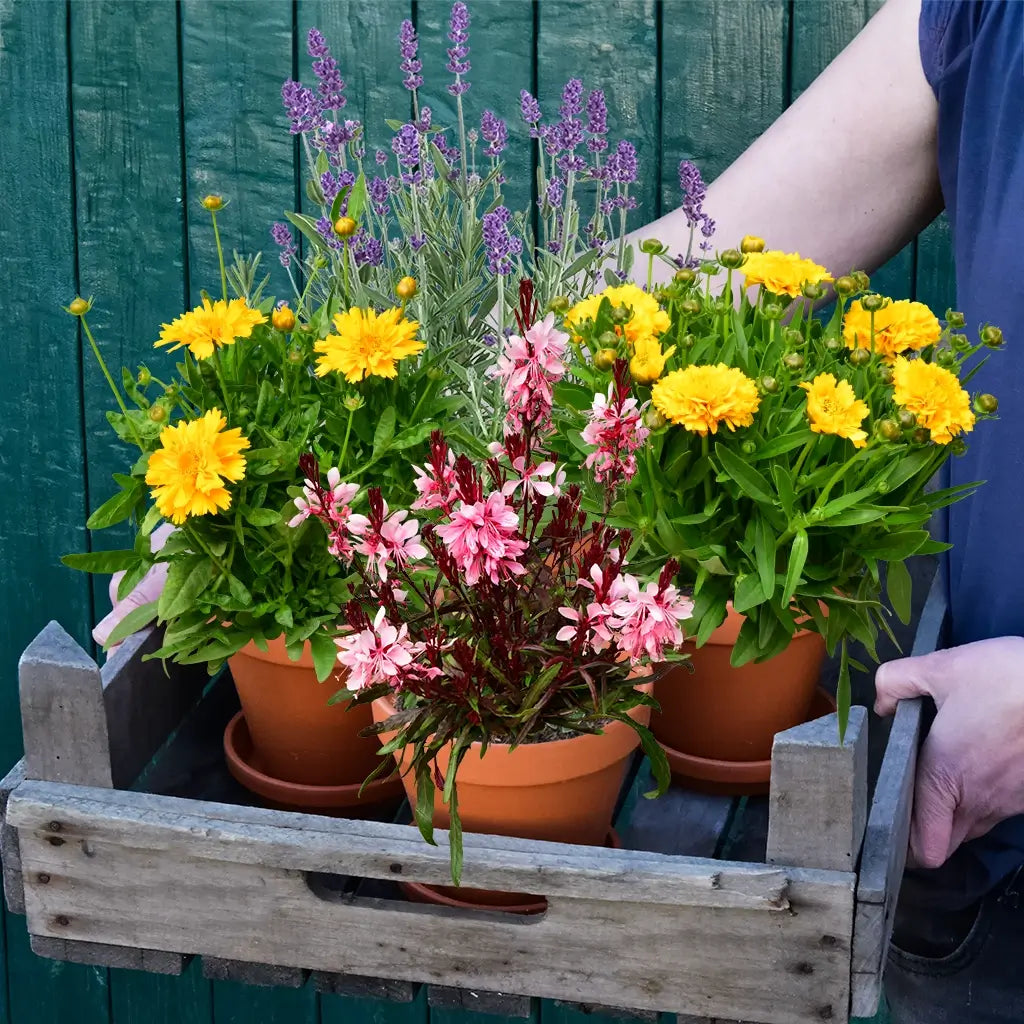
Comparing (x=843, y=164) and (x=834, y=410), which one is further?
(x=843, y=164)

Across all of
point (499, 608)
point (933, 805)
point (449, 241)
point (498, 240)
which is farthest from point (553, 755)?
point (449, 241)

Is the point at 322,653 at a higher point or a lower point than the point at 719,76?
lower

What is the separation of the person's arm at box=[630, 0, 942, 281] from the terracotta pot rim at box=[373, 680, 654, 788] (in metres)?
0.64

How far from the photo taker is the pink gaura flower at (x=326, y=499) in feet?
3.06

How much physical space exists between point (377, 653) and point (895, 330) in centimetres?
48

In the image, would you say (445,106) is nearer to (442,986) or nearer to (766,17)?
(766,17)

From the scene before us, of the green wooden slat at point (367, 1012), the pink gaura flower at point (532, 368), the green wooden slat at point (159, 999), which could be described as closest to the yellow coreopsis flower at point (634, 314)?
the pink gaura flower at point (532, 368)

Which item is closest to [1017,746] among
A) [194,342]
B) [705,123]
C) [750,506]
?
[750,506]

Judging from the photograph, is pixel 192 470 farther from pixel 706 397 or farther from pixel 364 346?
pixel 706 397

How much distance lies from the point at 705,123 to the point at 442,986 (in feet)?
3.97

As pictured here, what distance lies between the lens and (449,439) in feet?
3.85

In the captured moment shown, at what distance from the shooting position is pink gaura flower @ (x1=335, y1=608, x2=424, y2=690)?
2.94 ft

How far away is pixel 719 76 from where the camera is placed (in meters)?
1.84

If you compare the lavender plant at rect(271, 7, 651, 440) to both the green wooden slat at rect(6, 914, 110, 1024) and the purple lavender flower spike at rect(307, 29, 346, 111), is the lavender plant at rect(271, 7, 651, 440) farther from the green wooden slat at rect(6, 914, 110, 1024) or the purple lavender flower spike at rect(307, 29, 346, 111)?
the green wooden slat at rect(6, 914, 110, 1024)
